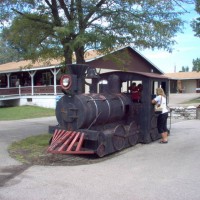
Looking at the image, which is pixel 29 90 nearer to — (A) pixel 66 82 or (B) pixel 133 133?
(B) pixel 133 133

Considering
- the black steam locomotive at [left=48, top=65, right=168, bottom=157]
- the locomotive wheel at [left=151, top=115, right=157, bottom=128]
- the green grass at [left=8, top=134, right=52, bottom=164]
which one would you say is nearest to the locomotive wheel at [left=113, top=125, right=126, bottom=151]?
the black steam locomotive at [left=48, top=65, right=168, bottom=157]

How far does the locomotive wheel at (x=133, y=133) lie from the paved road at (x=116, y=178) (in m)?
0.70

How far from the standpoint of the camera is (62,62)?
458 inches

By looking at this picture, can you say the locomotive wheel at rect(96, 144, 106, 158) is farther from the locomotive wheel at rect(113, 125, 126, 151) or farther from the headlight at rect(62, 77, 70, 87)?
the headlight at rect(62, 77, 70, 87)

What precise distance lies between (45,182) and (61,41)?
204 inches

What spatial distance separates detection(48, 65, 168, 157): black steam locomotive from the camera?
27.2 feet

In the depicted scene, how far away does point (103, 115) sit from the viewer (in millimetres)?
8945

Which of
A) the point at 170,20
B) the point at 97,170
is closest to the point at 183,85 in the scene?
the point at 170,20

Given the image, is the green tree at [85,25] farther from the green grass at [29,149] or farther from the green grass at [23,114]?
the green grass at [23,114]

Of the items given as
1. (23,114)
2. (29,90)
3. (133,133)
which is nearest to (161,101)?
(133,133)

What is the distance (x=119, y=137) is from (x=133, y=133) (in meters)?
0.99

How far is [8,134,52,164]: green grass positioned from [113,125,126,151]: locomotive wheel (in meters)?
1.87

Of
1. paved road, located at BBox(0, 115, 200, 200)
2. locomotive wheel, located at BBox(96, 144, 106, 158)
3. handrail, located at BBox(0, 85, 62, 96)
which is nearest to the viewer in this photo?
paved road, located at BBox(0, 115, 200, 200)

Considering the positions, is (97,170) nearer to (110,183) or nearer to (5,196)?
(110,183)
